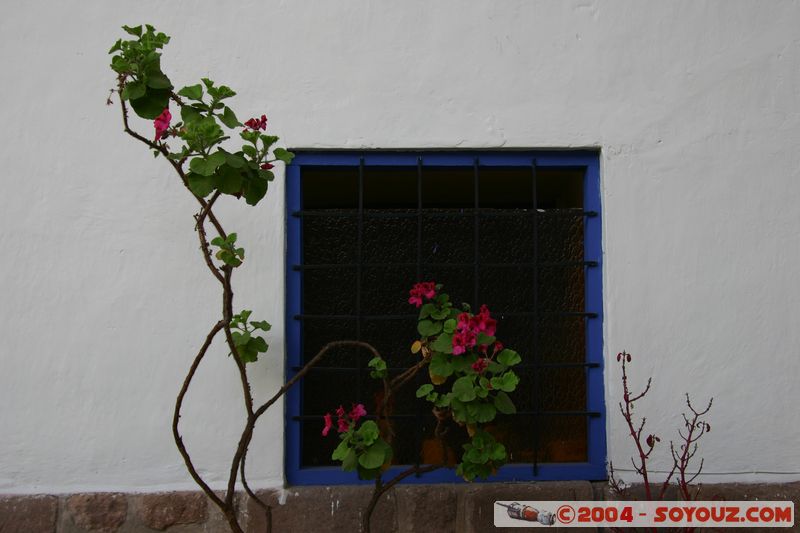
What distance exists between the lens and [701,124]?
281cm

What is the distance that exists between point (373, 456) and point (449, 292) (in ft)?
2.58

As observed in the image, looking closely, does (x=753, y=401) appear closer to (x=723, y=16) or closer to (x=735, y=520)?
(x=735, y=520)

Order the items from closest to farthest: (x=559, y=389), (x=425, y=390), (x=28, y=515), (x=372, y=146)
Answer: (x=425, y=390) → (x=28, y=515) → (x=372, y=146) → (x=559, y=389)

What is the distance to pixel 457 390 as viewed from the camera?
239 centimetres

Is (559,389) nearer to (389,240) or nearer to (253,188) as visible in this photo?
(389,240)

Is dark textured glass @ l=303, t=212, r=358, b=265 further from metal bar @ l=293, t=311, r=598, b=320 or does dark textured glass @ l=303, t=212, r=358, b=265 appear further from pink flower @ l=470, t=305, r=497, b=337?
pink flower @ l=470, t=305, r=497, b=337

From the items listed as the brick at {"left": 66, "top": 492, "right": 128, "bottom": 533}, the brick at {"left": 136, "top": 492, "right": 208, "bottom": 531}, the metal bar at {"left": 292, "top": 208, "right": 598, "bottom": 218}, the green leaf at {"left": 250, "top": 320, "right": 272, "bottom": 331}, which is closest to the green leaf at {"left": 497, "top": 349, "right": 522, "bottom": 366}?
the metal bar at {"left": 292, "top": 208, "right": 598, "bottom": 218}

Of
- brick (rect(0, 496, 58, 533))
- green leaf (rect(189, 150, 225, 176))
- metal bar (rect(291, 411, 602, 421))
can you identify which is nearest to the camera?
green leaf (rect(189, 150, 225, 176))

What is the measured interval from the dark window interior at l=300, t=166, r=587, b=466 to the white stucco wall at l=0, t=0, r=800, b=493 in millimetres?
167

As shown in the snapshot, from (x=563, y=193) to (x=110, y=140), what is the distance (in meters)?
1.82

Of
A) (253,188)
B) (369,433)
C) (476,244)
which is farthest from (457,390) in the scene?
(253,188)

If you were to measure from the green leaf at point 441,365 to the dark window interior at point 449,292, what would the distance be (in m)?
0.40

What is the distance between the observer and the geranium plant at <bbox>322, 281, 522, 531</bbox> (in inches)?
93.5

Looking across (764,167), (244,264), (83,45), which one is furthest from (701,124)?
(83,45)
